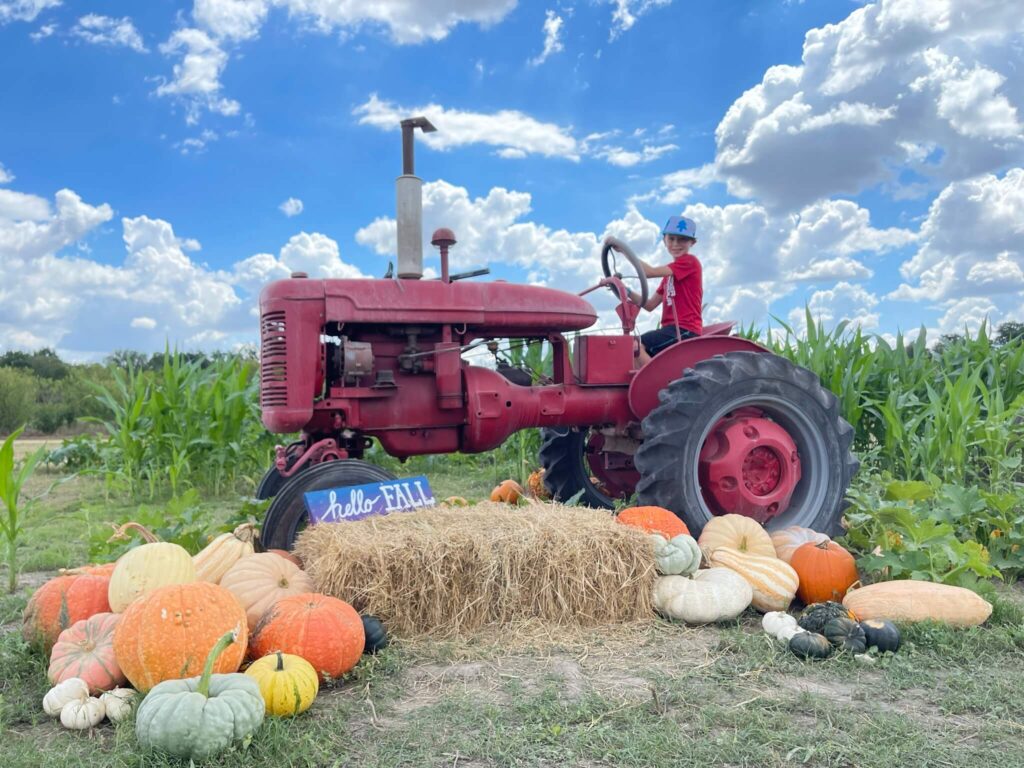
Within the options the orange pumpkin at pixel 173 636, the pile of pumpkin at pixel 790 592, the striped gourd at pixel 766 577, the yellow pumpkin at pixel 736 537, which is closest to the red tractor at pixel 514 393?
the yellow pumpkin at pixel 736 537

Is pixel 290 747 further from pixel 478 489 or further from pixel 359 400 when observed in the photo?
pixel 478 489

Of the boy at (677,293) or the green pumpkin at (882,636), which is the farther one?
the boy at (677,293)

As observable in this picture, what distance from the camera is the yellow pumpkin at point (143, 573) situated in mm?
3396

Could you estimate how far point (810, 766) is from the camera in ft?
7.82

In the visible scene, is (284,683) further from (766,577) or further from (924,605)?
(924,605)

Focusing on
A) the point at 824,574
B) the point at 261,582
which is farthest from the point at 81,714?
the point at 824,574

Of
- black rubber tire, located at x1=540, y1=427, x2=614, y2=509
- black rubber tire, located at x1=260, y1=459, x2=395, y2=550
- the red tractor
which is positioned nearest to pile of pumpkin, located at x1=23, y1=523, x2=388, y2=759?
black rubber tire, located at x1=260, y1=459, x2=395, y2=550

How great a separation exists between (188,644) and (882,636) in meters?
A: 2.68

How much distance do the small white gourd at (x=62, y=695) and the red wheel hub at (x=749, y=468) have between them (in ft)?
11.3

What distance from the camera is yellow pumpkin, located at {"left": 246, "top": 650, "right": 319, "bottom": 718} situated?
2.68 metres

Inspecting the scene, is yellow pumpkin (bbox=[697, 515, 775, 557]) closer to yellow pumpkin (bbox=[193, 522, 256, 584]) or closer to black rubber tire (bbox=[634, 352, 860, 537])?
black rubber tire (bbox=[634, 352, 860, 537])

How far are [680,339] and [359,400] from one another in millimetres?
2219

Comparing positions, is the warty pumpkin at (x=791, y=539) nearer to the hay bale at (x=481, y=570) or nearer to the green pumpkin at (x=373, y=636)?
the hay bale at (x=481, y=570)

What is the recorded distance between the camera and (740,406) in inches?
201
